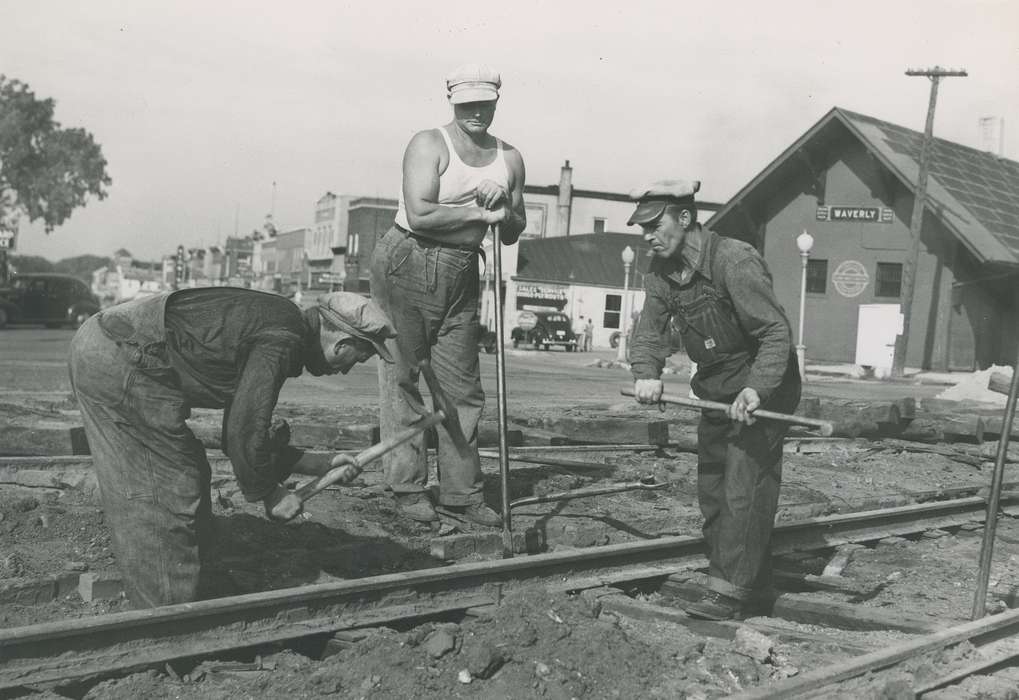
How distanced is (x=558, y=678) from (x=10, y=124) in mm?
48171

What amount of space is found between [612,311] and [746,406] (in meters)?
52.5

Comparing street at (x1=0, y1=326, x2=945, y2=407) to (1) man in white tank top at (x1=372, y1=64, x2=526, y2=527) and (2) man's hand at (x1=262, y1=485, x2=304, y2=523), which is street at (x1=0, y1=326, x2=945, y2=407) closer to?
(1) man in white tank top at (x1=372, y1=64, x2=526, y2=527)

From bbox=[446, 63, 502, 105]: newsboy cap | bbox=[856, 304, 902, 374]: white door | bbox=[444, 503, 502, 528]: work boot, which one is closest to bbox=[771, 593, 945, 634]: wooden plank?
bbox=[444, 503, 502, 528]: work boot

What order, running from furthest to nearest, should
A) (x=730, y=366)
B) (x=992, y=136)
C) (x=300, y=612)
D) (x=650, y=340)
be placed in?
(x=992, y=136) < (x=650, y=340) < (x=730, y=366) < (x=300, y=612)

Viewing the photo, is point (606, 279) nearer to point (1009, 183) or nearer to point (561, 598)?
point (1009, 183)

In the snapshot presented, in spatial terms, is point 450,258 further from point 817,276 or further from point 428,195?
point 817,276

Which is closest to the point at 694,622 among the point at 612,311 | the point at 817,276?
the point at 817,276

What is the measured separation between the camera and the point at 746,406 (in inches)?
194

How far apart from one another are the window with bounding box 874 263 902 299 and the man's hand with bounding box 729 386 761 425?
1336 inches

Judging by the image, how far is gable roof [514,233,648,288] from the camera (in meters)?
56.6

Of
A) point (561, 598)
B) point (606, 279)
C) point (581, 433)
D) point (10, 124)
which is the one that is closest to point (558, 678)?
point (561, 598)

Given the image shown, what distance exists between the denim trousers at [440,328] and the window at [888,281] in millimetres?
33071

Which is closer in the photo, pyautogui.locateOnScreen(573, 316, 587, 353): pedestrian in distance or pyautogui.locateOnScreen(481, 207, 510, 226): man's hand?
pyautogui.locateOnScreen(481, 207, 510, 226): man's hand

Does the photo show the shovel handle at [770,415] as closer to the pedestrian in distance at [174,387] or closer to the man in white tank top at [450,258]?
the man in white tank top at [450,258]
